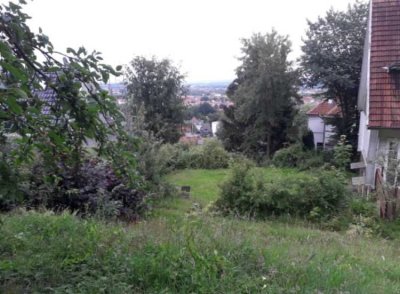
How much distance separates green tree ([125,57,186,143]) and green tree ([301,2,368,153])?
29.7 feet

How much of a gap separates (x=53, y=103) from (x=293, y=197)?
7763 millimetres

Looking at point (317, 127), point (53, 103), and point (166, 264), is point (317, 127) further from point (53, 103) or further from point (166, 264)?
point (53, 103)

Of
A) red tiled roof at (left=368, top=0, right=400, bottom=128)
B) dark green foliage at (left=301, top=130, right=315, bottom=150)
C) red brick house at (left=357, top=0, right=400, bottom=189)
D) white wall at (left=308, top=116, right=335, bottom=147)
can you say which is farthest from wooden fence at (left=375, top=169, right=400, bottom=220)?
white wall at (left=308, top=116, right=335, bottom=147)

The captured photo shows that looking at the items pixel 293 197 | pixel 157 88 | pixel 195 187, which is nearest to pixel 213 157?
pixel 195 187

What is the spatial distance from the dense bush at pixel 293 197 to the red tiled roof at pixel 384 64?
348 centimetres

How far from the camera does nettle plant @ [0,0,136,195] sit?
2545 mm

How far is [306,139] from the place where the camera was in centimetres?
2498

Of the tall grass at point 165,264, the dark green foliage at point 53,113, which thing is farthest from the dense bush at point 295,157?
the dark green foliage at point 53,113

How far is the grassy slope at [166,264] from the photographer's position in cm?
302

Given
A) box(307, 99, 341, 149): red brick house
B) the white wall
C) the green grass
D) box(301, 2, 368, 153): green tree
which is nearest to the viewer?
the green grass

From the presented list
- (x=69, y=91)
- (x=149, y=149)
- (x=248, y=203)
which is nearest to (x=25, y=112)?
(x=69, y=91)

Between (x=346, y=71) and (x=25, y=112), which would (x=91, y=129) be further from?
(x=346, y=71)

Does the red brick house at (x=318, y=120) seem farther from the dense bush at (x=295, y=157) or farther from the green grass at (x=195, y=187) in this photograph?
the green grass at (x=195, y=187)

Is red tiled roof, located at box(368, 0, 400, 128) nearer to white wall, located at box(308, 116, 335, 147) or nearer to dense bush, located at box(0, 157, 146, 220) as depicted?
dense bush, located at box(0, 157, 146, 220)
